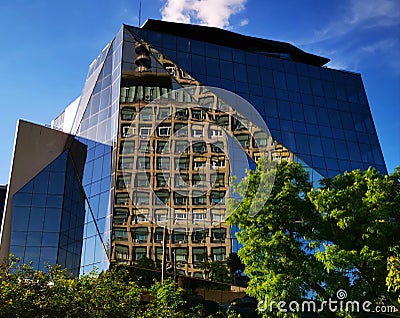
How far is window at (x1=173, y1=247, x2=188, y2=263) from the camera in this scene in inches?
1057

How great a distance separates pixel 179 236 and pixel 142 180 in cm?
395

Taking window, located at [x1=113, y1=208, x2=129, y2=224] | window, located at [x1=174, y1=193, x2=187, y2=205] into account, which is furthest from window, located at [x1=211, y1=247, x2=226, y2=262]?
window, located at [x1=113, y1=208, x2=129, y2=224]

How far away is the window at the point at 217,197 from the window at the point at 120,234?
5539 mm

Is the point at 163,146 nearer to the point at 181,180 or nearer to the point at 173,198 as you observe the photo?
the point at 181,180

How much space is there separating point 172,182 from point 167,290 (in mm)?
12203

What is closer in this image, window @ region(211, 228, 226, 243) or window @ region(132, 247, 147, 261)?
window @ region(132, 247, 147, 261)


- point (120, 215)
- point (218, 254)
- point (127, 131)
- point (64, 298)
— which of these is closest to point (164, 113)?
point (127, 131)

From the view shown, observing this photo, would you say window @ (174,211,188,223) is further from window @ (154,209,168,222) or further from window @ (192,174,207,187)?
window @ (192,174,207,187)

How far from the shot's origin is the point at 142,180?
Result: 2811 cm

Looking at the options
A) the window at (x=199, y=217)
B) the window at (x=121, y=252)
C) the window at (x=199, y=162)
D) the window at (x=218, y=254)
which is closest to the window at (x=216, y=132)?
the window at (x=199, y=162)

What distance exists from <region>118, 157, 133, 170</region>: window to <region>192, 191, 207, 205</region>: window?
418 cm

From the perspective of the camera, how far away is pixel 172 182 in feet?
93.2

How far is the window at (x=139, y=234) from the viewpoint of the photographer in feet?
87.9

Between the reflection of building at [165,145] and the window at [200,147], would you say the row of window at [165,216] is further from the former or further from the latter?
A: the window at [200,147]
